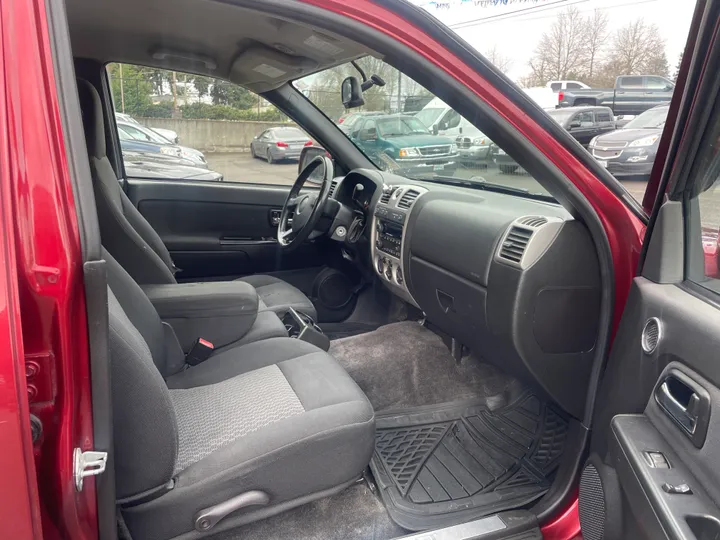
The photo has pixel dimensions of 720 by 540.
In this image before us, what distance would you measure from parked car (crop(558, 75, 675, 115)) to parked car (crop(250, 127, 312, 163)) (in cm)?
148

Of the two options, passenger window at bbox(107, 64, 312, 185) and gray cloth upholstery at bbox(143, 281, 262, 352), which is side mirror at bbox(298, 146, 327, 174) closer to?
passenger window at bbox(107, 64, 312, 185)

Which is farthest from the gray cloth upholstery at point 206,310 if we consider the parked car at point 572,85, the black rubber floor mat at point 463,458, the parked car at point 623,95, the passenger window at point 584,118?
the parked car at point 572,85

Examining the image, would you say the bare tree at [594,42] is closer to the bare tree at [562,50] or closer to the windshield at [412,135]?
the bare tree at [562,50]

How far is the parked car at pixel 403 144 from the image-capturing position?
2555 mm

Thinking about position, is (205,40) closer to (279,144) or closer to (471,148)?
(279,144)

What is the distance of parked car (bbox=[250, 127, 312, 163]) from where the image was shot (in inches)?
126

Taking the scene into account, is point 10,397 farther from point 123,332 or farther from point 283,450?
point 283,450

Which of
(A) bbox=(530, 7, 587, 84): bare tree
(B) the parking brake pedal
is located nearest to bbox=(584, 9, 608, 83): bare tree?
(A) bbox=(530, 7, 587, 84): bare tree

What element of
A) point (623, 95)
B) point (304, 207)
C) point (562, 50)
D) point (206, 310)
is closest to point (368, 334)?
point (304, 207)

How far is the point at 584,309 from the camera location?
153cm

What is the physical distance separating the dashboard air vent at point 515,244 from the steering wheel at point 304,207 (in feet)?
3.77

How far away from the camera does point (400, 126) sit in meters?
2.67

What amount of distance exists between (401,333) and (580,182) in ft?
4.92

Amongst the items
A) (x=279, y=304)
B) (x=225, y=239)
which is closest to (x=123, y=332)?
(x=279, y=304)
